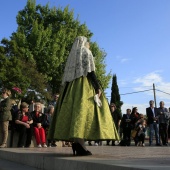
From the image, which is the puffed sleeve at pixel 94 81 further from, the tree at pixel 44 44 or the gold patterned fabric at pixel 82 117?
the tree at pixel 44 44

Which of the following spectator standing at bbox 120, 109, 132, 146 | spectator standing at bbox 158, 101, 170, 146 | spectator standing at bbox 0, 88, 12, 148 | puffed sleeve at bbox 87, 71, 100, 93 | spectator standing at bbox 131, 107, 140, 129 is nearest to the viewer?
puffed sleeve at bbox 87, 71, 100, 93

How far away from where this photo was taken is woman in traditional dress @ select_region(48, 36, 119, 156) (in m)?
4.40

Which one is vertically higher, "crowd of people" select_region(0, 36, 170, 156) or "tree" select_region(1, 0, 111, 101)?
"tree" select_region(1, 0, 111, 101)

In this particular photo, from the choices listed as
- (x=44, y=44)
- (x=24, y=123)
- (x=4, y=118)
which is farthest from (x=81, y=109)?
(x=44, y=44)

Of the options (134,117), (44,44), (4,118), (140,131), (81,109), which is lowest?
(81,109)

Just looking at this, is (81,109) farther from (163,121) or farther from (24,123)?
(163,121)

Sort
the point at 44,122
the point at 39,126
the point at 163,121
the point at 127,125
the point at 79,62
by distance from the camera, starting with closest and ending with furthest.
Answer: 1. the point at 79,62
2. the point at 39,126
3. the point at 44,122
4. the point at 163,121
5. the point at 127,125

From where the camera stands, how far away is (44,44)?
31234 millimetres

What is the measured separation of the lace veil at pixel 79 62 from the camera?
486 centimetres

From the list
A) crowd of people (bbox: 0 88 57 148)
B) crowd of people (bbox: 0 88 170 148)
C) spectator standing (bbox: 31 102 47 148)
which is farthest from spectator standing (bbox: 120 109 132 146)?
spectator standing (bbox: 31 102 47 148)

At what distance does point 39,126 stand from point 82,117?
18.6ft

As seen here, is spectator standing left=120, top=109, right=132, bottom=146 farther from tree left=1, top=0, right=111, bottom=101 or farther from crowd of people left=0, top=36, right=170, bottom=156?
tree left=1, top=0, right=111, bottom=101

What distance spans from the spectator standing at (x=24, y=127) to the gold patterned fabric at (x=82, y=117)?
5003mm

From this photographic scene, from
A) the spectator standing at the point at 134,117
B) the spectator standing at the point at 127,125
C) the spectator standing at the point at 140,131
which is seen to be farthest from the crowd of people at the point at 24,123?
the spectator standing at the point at 134,117
